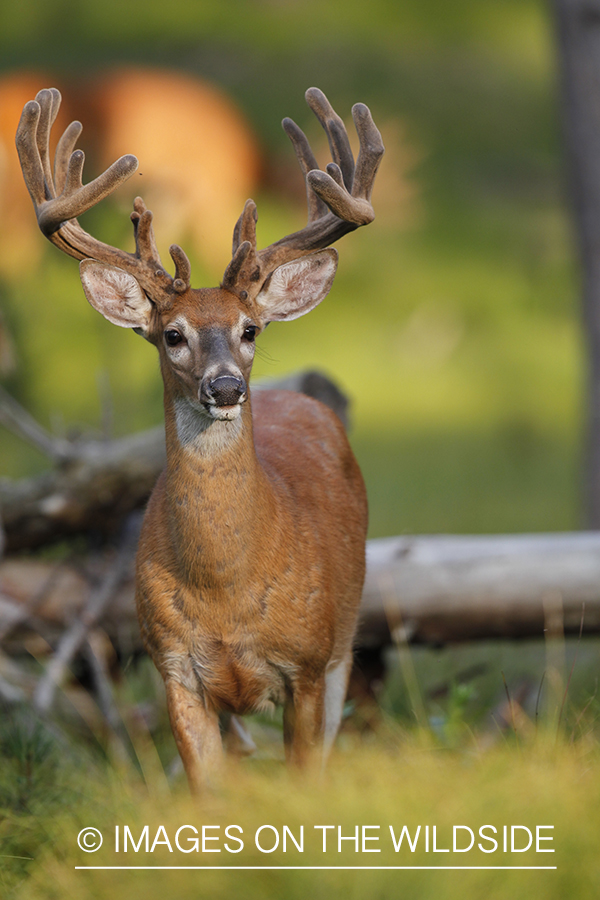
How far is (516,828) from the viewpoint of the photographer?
273 cm

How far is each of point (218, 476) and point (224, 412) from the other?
34cm

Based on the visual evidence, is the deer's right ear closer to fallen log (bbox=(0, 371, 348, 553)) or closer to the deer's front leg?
the deer's front leg

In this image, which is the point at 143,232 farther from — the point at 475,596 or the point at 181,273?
the point at 475,596

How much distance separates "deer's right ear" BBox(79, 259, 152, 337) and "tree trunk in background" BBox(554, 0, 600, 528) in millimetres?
4187

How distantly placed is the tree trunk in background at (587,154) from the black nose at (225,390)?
14.0 ft

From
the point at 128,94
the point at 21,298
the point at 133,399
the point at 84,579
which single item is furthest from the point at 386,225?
the point at 84,579

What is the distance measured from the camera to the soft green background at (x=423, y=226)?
11883 mm

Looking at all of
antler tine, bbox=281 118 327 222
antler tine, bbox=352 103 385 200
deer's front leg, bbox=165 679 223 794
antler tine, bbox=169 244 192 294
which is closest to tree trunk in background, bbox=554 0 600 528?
antler tine, bbox=281 118 327 222

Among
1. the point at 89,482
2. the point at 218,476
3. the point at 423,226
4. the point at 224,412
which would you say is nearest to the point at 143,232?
the point at 224,412

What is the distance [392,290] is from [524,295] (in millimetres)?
1790

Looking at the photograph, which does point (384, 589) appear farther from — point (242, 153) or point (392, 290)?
point (392, 290)

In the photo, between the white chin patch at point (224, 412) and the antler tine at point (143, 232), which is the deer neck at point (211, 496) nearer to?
the white chin patch at point (224, 412)

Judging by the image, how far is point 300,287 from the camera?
140 inches

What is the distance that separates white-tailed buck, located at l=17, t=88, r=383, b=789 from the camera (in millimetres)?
3297
